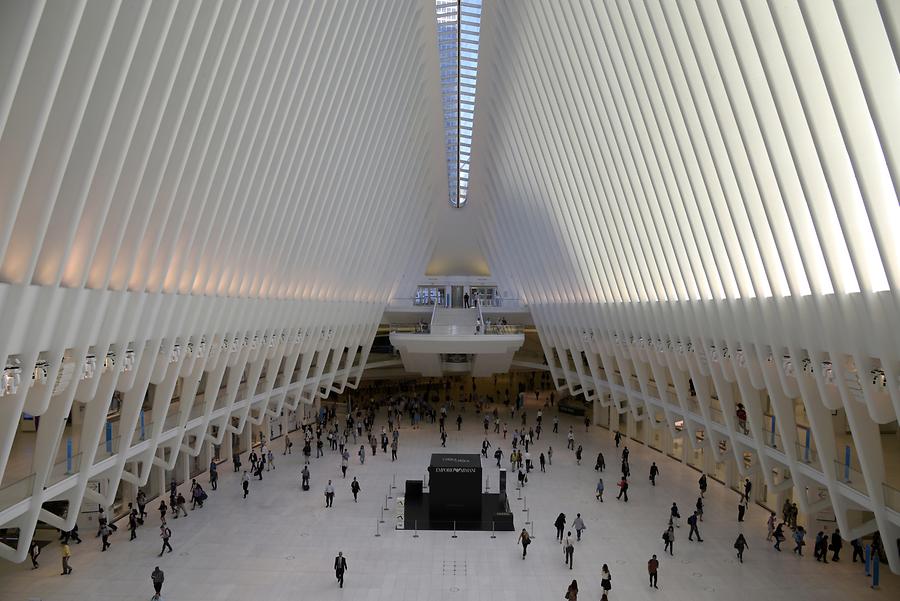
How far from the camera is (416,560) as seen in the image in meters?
14.6

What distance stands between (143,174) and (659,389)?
17.2 m

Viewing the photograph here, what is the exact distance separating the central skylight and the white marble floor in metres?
17.4

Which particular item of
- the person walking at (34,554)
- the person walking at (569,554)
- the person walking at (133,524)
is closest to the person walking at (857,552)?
the person walking at (569,554)

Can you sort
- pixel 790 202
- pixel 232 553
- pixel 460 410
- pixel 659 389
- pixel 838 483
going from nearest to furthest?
pixel 790 202, pixel 838 483, pixel 232 553, pixel 659 389, pixel 460 410

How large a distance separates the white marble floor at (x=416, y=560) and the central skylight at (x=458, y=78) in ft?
57.2

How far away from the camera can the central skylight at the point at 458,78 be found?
2483cm

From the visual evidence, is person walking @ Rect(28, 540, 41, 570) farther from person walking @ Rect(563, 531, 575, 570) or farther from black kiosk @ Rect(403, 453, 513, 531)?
person walking @ Rect(563, 531, 575, 570)

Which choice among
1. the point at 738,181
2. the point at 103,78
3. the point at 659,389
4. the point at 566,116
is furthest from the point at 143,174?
the point at 659,389

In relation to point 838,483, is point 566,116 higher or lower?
higher

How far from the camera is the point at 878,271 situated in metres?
9.34

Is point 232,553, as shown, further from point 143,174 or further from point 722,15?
point 722,15

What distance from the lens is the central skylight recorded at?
24828 mm

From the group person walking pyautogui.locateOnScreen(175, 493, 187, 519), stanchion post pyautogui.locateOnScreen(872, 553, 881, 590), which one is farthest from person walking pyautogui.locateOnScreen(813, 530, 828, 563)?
person walking pyautogui.locateOnScreen(175, 493, 187, 519)

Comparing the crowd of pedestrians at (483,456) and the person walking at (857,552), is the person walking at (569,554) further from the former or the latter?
the person walking at (857,552)
